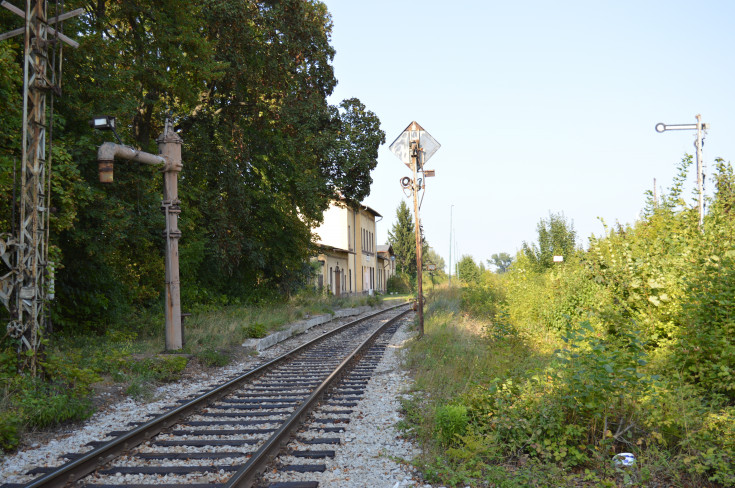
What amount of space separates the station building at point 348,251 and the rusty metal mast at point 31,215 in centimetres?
2834

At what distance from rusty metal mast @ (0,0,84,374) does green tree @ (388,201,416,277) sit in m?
66.1

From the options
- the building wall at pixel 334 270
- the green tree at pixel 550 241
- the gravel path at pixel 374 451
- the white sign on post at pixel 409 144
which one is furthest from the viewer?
the building wall at pixel 334 270

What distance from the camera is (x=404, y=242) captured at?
74.5m

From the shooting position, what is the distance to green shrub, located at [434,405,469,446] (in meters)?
5.77

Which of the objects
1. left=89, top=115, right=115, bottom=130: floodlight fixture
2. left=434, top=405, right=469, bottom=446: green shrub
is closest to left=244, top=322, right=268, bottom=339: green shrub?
left=89, top=115, right=115, bottom=130: floodlight fixture

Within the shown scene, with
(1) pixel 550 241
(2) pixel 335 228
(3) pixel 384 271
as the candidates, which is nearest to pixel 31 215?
(1) pixel 550 241

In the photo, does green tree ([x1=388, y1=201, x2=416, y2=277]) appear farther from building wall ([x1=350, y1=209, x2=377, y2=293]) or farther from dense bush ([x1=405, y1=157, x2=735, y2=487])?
dense bush ([x1=405, y1=157, x2=735, y2=487])

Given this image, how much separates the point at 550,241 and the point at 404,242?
4687 centimetres

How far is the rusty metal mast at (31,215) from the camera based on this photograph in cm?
777

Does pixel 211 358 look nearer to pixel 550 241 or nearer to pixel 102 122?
pixel 102 122

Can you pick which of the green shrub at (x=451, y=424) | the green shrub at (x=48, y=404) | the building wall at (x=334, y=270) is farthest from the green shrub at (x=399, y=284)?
the green shrub at (x=451, y=424)

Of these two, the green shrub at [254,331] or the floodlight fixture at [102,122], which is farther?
the green shrub at [254,331]

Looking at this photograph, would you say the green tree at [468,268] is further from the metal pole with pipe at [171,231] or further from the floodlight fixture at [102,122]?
the floodlight fixture at [102,122]

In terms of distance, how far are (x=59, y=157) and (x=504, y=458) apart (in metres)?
8.87
